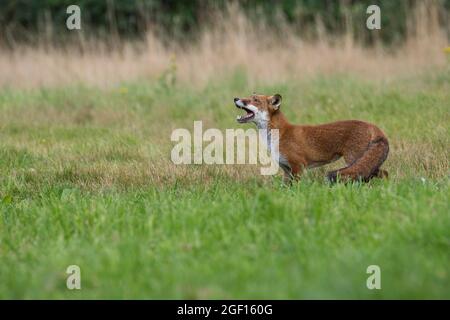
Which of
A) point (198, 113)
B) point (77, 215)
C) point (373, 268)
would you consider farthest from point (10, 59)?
point (373, 268)

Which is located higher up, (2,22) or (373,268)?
(2,22)

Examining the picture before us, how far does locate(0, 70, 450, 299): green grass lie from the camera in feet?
16.4

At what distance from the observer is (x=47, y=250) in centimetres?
588

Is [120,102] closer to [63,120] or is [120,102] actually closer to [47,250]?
[63,120]

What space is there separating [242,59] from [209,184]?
254 inches

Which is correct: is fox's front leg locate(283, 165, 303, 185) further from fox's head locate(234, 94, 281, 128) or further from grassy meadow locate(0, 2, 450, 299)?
fox's head locate(234, 94, 281, 128)

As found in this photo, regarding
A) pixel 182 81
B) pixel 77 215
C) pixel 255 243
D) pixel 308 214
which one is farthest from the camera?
pixel 182 81

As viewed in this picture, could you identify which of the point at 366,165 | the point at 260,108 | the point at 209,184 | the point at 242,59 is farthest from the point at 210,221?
the point at 242,59

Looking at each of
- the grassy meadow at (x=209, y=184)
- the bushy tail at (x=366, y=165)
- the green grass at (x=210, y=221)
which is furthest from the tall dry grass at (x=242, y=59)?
the bushy tail at (x=366, y=165)

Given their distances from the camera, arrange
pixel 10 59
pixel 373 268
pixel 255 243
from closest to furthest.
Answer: pixel 373 268 < pixel 255 243 < pixel 10 59

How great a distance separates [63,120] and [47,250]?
6.32m

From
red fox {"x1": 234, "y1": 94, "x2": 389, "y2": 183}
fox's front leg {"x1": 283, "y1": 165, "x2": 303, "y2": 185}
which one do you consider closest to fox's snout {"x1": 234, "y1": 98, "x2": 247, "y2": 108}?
red fox {"x1": 234, "y1": 94, "x2": 389, "y2": 183}

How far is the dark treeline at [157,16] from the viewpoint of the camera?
19047 mm

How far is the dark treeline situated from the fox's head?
10700mm
